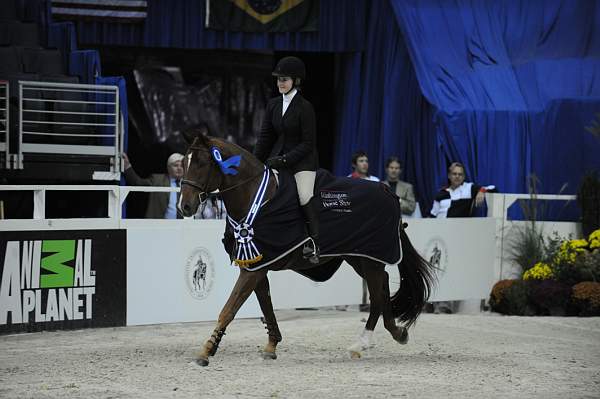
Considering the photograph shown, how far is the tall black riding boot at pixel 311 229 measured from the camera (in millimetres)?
7984

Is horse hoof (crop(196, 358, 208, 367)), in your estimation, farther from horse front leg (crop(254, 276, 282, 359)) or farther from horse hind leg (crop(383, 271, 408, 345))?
horse hind leg (crop(383, 271, 408, 345))

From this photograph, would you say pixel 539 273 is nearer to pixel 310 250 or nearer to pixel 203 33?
pixel 310 250

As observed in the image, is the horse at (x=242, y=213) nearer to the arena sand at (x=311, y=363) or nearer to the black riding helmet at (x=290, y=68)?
the arena sand at (x=311, y=363)

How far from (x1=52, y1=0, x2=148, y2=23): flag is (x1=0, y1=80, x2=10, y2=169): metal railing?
3138 millimetres

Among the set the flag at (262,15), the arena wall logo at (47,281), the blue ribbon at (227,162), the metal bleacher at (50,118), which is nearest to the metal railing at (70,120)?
the metal bleacher at (50,118)

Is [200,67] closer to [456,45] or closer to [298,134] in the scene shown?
[456,45]

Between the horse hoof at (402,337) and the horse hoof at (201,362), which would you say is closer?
the horse hoof at (201,362)

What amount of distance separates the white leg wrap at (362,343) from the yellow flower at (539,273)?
14.2 ft

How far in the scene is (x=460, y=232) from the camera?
12352 mm

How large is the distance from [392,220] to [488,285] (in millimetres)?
4374

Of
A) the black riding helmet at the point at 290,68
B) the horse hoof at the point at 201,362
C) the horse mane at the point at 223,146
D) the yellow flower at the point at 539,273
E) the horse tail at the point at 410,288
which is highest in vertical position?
the black riding helmet at the point at 290,68

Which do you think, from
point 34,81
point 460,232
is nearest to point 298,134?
point 460,232

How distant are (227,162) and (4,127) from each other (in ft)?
18.1

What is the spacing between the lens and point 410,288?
8953 mm
